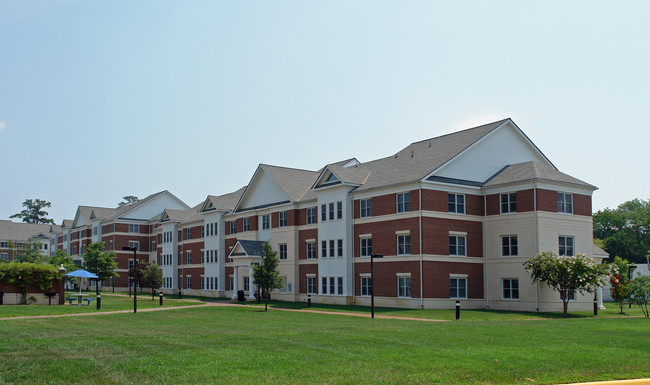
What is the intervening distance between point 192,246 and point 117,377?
61.7m

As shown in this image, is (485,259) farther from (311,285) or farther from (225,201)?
(225,201)

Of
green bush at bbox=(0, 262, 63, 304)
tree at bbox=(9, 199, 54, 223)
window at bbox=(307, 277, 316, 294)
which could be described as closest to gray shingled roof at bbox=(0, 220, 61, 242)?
tree at bbox=(9, 199, 54, 223)

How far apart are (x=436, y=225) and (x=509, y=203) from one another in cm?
545

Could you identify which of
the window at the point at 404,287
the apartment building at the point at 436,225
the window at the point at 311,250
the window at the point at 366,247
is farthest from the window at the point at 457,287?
the window at the point at 311,250

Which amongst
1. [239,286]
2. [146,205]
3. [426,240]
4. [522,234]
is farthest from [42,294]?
[146,205]

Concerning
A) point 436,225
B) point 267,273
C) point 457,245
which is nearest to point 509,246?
point 457,245

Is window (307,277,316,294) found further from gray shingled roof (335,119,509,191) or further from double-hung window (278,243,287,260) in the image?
gray shingled roof (335,119,509,191)

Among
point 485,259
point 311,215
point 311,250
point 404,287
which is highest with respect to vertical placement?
point 311,215

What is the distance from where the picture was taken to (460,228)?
4256 cm

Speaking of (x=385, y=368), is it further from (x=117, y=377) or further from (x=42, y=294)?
(x=42, y=294)

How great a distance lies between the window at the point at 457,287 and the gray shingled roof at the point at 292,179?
17.1 meters

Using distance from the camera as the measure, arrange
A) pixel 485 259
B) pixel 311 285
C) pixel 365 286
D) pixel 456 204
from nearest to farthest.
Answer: pixel 456 204
pixel 485 259
pixel 365 286
pixel 311 285

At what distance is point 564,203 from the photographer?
41594mm

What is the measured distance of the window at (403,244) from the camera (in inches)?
1646
